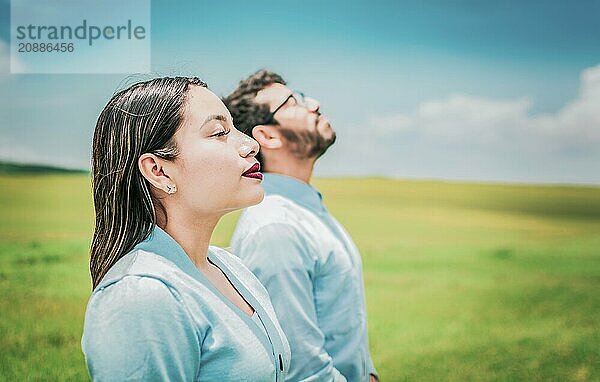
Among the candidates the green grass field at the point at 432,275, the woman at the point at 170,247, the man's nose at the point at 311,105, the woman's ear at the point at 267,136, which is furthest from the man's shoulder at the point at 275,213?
the green grass field at the point at 432,275

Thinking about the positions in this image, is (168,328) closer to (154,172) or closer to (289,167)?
(154,172)

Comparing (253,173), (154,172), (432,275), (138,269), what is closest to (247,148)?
(253,173)

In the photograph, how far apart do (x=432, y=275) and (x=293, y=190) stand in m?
1.33

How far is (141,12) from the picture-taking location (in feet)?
10.1

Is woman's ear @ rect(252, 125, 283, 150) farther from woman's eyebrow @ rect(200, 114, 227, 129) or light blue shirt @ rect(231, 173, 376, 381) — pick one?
woman's eyebrow @ rect(200, 114, 227, 129)

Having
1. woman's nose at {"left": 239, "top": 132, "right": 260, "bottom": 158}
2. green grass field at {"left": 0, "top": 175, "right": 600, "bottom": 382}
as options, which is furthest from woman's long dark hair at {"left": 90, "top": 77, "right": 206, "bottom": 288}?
green grass field at {"left": 0, "top": 175, "right": 600, "bottom": 382}

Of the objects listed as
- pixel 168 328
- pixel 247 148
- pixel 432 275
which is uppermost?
pixel 247 148

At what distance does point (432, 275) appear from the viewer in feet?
10.8

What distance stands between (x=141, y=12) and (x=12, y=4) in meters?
0.49

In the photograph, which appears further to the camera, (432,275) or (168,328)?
(432,275)

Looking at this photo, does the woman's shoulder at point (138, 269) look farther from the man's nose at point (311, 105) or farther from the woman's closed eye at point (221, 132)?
the man's nose at point (311, 105)

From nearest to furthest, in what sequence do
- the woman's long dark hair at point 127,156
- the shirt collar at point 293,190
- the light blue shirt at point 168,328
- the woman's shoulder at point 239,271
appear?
the light blue shirt at point 168,328 < the woman's long dark hair at point 127,156 < the woman's shoulder at point 239,271 < the shirt collar at point 293,190

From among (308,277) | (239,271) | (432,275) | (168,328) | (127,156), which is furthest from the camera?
(432,275)

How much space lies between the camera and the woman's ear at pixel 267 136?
83.6 inches
